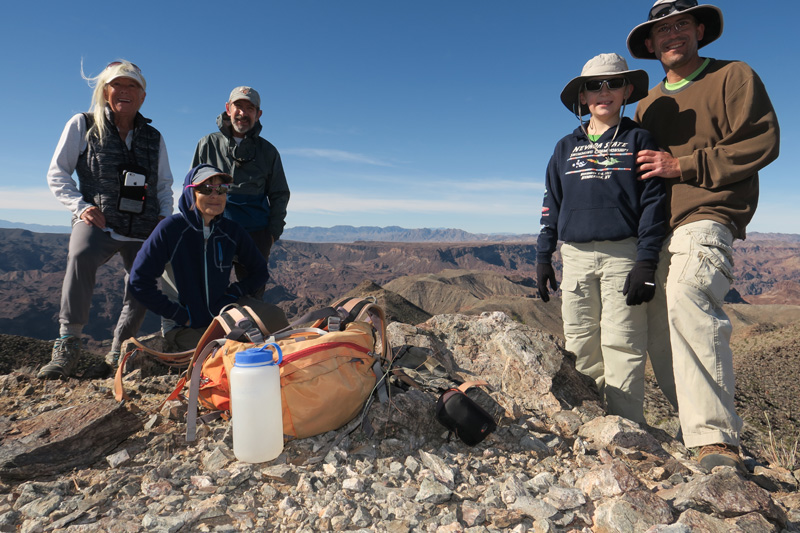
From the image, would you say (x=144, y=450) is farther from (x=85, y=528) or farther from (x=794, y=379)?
(x=794, y=379)

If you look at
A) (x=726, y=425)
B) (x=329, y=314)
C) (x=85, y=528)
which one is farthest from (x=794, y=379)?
(x=85, y=528)

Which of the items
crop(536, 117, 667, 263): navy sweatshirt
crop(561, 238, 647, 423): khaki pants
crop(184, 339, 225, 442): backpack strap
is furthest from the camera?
crop(561, 238, 647, 423): khaki pants

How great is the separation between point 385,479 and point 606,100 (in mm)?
3543

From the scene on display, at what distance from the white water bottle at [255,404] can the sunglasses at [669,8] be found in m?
4.12

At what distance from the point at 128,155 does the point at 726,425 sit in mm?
6006

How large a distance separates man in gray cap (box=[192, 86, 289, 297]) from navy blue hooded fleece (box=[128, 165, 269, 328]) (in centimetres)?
82

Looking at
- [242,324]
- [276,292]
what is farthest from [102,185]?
[276,292]

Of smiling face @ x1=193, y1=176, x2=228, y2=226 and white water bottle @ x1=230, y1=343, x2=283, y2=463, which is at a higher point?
smiling face @ x1=193, y1=176, x2=228, y2=226

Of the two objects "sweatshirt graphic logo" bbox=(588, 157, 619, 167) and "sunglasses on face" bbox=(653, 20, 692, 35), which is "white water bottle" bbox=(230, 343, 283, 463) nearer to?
"sweatshirt graphic logo" bbox=(588, 157, 619, 167)

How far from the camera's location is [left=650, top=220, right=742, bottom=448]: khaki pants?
10.5 feet

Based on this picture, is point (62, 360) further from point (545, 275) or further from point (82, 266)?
point (545, 275)

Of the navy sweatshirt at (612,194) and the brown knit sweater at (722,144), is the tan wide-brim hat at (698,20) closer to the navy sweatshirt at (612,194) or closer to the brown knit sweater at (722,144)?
the brown knit sweater at (722,144)

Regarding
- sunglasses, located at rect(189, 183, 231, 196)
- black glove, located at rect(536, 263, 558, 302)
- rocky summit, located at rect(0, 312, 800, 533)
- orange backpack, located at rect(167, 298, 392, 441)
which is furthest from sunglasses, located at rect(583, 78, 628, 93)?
sunglasses, located at rect(189, 183, 231, 196)

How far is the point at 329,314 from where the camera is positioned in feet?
11.2
